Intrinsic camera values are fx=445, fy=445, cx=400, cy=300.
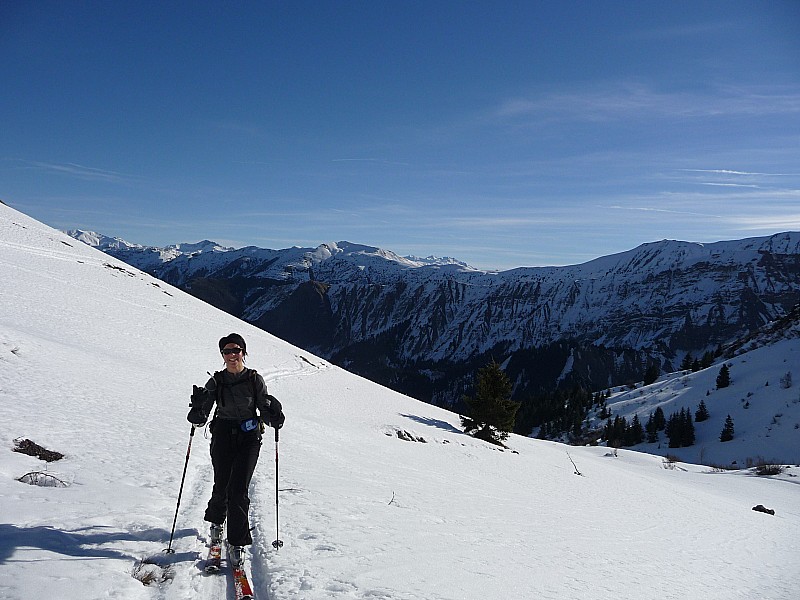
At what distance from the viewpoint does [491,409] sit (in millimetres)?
38250

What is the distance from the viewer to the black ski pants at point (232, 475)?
6.58m

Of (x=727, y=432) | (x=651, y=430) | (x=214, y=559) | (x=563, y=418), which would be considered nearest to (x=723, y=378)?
(x=651, y=430)

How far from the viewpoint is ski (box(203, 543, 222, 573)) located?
20.5 ft

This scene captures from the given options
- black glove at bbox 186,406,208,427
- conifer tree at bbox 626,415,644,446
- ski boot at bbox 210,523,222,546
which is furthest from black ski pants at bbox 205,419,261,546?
conifer tree at bbox 626,415,644,446

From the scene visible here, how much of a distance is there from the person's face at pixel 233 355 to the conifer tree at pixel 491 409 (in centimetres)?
3368

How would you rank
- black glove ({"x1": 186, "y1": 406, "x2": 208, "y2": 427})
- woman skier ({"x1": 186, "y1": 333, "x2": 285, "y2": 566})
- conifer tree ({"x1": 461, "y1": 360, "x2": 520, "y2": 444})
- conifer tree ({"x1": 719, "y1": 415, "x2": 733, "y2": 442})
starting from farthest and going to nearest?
conifer tree ({"x1": 719, "y1": 415, "x2": 733, "y2": 442}), conifer tree ({"x1": 461, "y1": 360, "x2": 520, "y2": 444}), black glove ({"x1": 186, "y1": 406, "x2": 208, "y2": 427}), woman skier ({"x1": 186, "y1": 333, "x2": 285, "y2": 566})

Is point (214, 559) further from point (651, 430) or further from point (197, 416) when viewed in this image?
point (651, 430)

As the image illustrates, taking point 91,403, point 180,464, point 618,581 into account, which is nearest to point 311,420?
point 91,403

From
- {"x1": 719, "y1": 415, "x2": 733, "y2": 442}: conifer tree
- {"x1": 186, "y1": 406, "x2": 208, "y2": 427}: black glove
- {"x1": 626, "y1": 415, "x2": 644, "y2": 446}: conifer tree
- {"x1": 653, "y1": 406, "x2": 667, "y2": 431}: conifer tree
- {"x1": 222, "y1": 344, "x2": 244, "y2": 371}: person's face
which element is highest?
{"x1": 222, "y1": 344, "x2": 244, "y2": 371}: person's face

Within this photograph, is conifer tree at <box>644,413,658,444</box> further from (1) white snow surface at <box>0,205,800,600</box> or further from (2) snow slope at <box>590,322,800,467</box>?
(1) white snow surface at <box>0,205,800,600</box>

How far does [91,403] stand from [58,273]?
3161 centimetres

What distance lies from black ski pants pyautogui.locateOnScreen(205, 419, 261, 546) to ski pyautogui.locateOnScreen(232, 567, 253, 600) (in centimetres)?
36

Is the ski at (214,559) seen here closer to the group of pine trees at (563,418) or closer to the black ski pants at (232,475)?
the black ski pants at (232,475)

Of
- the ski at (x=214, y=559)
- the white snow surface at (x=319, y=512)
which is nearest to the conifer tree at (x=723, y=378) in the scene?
the white snow surface at (x=319, y=512)
